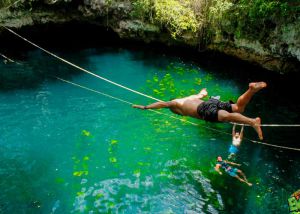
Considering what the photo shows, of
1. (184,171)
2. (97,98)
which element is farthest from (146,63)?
(184,171)

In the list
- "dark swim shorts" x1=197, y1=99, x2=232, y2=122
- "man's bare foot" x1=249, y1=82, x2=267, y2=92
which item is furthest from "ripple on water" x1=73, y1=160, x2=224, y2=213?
"man's bare foot" x1=249, y1=82, x2=267, y2=92

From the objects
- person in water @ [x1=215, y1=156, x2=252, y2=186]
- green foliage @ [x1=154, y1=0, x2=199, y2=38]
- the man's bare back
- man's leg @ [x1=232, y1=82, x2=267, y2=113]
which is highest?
green foliage @ [x1=154, y1=0, x2=199, y2=38]

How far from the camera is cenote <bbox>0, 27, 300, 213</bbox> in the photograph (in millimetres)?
7945

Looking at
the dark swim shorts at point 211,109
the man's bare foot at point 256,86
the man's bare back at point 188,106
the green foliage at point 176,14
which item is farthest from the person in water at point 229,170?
the green foliage at point 176,14

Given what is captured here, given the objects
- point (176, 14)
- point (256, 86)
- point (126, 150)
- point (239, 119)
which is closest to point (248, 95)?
point (256, 86)

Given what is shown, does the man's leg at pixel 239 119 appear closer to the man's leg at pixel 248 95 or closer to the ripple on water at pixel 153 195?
the man's leg at pixel 248 95

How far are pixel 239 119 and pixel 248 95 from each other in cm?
50

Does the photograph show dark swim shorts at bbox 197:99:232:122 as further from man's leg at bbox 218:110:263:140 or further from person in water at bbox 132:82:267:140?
man's leg at bbox 218:110:263:140

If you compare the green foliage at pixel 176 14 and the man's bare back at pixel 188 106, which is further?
the green foliage at pixel 176 14

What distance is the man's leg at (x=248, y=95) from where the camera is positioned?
587 cm

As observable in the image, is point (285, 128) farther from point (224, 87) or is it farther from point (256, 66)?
point (256, 66)

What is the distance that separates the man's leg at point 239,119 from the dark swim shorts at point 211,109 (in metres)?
0.12

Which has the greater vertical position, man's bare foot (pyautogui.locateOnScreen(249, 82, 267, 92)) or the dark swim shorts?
man's bare foot (pyautogui.locateOnScreen(249, 82, 267, 92))

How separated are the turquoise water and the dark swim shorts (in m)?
2.46
